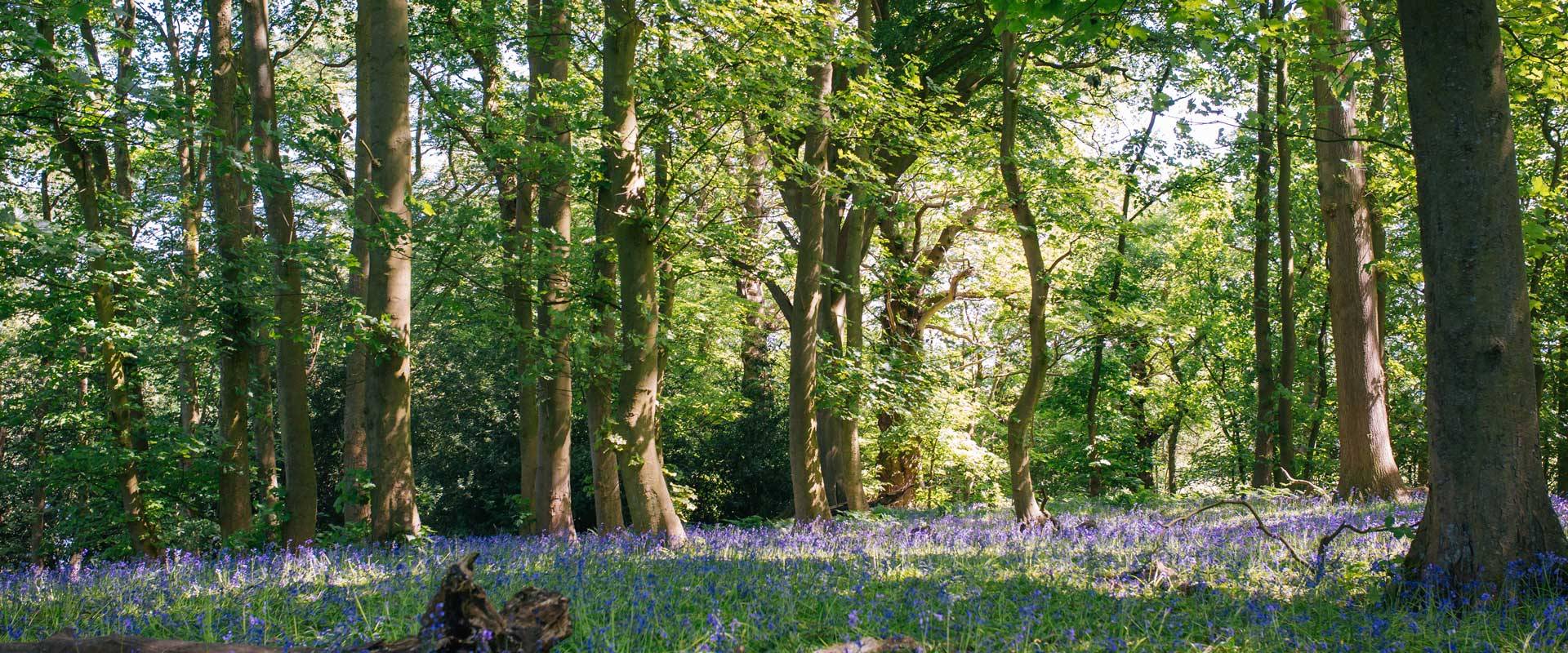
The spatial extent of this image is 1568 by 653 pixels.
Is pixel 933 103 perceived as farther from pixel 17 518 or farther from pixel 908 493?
pixel 17 518

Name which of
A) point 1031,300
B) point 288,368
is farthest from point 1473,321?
point 288,368

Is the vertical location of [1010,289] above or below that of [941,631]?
above

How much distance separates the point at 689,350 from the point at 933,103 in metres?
8.43

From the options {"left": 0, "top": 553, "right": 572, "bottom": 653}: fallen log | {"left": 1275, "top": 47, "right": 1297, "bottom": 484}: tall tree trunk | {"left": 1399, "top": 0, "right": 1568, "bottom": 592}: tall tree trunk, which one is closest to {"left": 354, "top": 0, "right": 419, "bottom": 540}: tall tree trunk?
{"left": 0, "top": 553, "right": 572, "bottom": 653}: fallen log

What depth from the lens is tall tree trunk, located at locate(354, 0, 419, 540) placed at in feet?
26.6

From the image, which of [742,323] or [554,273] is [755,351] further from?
[554,273]

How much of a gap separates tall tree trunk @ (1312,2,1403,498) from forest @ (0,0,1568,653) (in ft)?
0.21

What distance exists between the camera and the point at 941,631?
432 cm

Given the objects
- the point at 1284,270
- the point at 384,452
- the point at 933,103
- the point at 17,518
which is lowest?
the point at 17,518

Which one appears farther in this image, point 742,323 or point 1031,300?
point 742,323

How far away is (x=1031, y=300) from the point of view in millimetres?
8961

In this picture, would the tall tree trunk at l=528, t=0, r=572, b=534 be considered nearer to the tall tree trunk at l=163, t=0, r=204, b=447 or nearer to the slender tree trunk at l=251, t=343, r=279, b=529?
the tall tree trunk at l=163, t=0, r=204, b=447

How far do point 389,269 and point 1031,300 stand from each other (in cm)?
580

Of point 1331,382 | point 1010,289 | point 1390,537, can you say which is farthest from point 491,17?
point 1331,382
